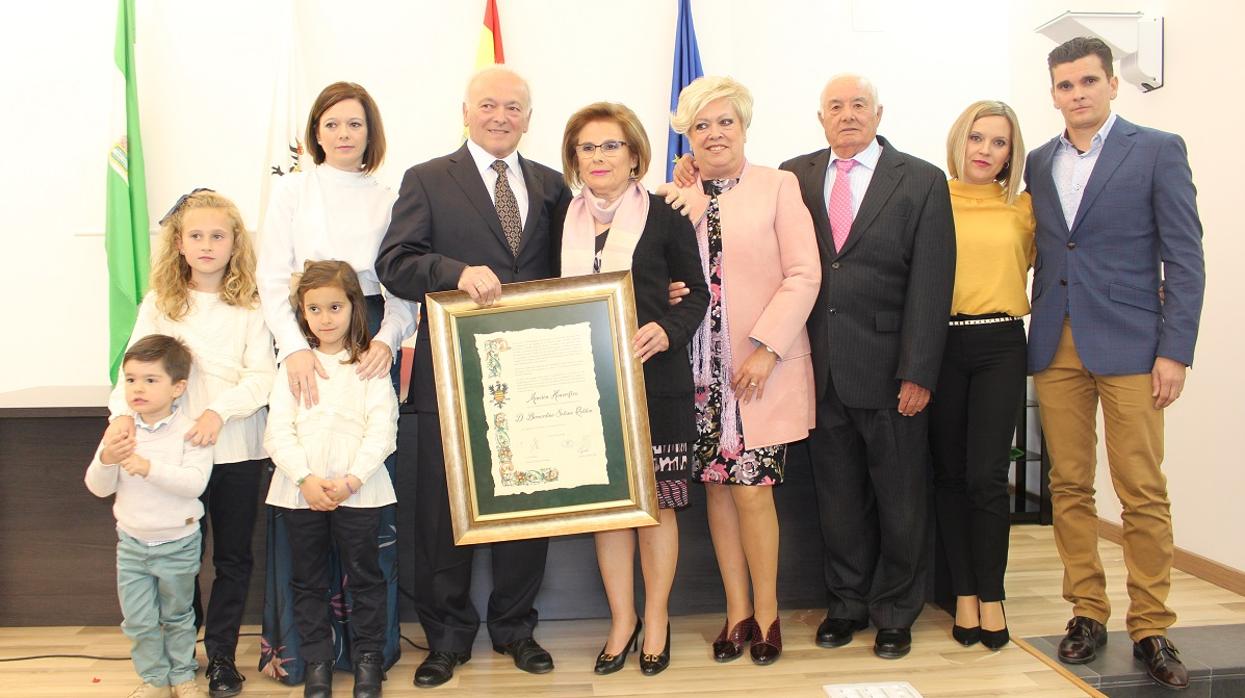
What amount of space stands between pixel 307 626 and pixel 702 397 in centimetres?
126

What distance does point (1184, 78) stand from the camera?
11.7ft

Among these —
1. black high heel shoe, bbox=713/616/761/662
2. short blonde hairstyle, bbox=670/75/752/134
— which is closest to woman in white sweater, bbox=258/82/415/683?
short blonde hairstyle, bbox=670/75/752/134

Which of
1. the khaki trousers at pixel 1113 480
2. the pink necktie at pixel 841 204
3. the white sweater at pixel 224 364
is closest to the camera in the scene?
the white sweater at pixel 224 364

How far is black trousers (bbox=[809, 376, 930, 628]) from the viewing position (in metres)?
2.64

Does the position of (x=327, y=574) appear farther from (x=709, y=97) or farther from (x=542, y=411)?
(x=709, y=97)

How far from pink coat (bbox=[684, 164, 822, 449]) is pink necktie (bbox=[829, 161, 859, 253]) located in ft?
0.43

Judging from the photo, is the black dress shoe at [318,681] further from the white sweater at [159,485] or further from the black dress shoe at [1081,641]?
the black dress shoe at [1081,641]

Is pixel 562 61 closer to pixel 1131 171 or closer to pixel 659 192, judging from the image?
pixel 659 192

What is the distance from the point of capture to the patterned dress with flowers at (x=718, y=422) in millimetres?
2490

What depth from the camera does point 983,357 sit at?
2619mm

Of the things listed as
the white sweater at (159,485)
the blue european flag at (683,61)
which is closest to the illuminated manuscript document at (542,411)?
the white sweater at (159,485)

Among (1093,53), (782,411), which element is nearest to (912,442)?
(782,411)

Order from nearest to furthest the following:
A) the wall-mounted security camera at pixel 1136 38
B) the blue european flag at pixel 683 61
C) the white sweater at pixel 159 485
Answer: the white sweater at pixel 159 485
the wall-mounted security camera at pixel 1136 38
the blue european flag at pixel 683 61

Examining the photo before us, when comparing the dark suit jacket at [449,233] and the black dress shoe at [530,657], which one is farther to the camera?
the black dress shoe at [530,657]
